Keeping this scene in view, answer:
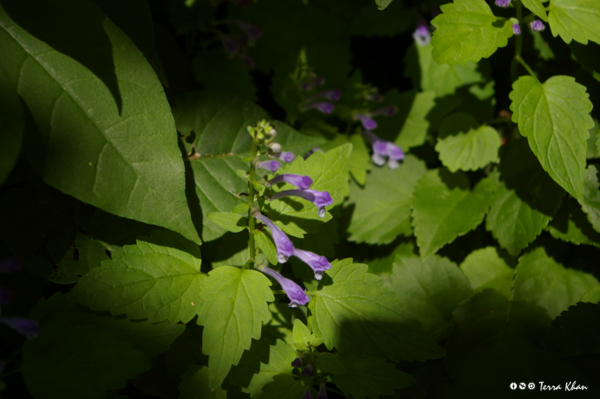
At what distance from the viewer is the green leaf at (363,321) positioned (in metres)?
1.80

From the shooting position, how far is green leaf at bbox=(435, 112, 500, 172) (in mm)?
2750

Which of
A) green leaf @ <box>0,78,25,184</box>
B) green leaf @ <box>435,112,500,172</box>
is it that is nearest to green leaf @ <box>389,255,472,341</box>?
green leaf @ <box>435,112,500,172</box>

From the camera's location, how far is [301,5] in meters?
3.45

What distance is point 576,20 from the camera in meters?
2.14

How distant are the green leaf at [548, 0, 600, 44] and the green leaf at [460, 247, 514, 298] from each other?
1347mm

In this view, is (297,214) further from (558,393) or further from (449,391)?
(558,393)

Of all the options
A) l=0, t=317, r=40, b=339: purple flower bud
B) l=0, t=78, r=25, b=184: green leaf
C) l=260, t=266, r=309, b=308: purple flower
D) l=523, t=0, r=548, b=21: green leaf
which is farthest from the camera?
l=523, t=0, r=548, b=21: green leaf

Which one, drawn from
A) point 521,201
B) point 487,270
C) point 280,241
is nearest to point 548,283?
point 487,270

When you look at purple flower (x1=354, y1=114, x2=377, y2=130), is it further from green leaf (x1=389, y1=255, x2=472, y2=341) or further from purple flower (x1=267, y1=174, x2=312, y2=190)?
purple flower (x1=267, y1=174, x2=312, y2=190)

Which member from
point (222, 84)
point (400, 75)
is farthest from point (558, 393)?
point (400, 75)

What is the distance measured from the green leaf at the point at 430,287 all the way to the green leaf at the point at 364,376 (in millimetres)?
713

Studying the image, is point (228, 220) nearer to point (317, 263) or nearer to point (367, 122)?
point (317, 263)

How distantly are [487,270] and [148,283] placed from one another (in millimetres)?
2108

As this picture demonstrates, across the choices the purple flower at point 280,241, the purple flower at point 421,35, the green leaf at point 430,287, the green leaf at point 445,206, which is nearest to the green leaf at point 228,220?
the purple flower at point 280,241
